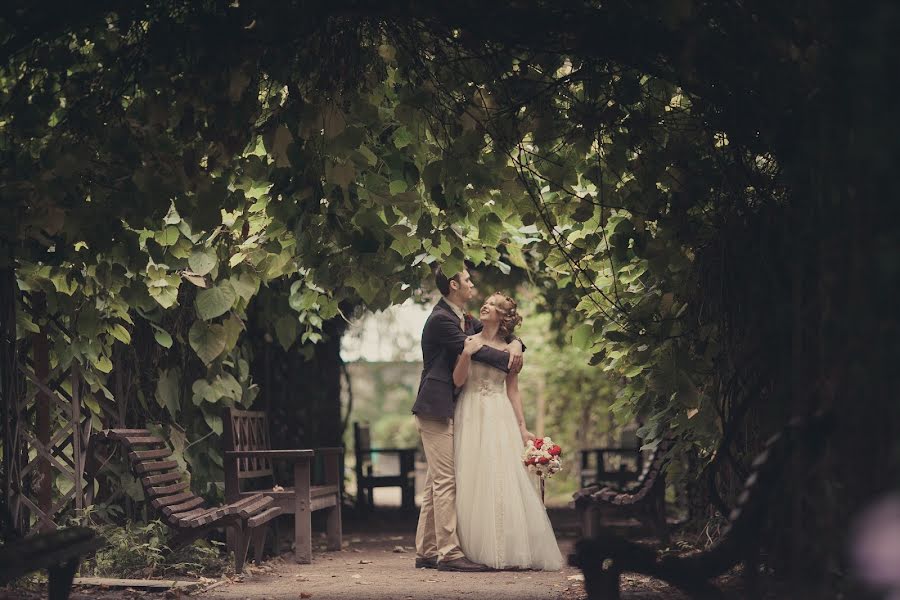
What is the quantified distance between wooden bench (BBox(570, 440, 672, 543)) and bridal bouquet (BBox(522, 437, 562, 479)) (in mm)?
685

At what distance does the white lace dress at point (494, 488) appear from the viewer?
25.9ft

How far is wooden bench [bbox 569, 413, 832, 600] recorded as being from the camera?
129 inches

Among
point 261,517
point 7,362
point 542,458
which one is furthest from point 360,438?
point 7,362

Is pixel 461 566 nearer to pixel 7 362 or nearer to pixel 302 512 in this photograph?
pixel 302 512

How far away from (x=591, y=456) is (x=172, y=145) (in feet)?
51.5

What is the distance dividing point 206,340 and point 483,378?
2.10 m

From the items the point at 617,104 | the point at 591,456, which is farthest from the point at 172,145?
the point at 591,456

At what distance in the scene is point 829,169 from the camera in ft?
9.93

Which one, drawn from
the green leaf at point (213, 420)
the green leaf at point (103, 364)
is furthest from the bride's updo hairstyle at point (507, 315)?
the green leaf at point (103, 364)

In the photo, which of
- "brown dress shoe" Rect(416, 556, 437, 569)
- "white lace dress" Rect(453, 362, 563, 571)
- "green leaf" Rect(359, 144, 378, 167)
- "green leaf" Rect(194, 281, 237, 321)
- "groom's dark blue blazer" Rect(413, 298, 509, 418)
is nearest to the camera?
"green leaf" Rect(359, 144, 378, 167)

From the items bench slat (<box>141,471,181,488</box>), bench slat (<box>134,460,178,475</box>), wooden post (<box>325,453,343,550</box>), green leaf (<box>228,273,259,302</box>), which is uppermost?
green leaf (<box>228,273,259,302</box>)

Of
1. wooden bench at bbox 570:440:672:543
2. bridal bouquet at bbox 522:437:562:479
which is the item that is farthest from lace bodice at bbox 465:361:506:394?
wooden bench at bbox 570:440:672:543

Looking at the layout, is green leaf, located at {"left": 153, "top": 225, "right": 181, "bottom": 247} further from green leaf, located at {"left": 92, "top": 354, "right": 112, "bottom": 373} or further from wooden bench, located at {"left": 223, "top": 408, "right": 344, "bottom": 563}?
wooden bench, located at {"left": 223, "top": 408, "right": 344, "bottom": 563}

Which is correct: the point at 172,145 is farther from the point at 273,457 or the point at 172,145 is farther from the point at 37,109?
the point at 273,457
